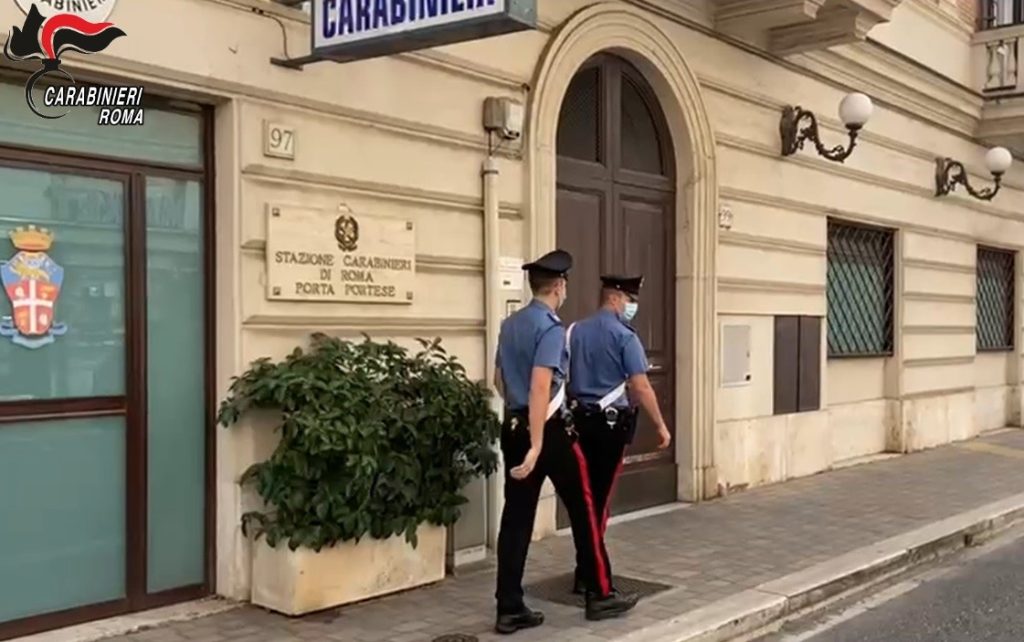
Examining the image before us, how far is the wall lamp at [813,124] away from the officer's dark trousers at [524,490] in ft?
19.0

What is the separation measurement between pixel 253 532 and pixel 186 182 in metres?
1.91

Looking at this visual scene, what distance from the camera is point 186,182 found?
5.67m

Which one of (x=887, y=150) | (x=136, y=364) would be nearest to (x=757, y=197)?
(x=887, y=150)

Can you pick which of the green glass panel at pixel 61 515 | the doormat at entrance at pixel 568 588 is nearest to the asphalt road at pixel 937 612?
the doormat at entrance at pixel 568 588

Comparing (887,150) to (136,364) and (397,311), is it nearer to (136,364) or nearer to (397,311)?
(397,311)

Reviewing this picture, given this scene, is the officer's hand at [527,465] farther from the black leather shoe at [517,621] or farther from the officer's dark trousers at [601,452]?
the officer's dark trousers at [601,452]

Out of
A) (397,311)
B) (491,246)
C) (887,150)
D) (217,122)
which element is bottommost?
(397,311)

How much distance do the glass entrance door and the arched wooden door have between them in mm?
3081

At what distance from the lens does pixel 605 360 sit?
19.7ft

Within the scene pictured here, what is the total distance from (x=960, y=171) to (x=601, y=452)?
9448 millimetres

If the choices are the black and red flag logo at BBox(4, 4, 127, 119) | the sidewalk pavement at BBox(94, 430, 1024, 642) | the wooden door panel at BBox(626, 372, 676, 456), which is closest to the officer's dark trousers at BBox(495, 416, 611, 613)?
the sidewalk pavement at BBox(94, 430, 1024, 642)

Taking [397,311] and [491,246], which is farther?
[491,246]

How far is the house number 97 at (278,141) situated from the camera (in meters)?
5.78

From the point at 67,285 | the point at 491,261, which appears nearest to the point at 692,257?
the point at 491,261
